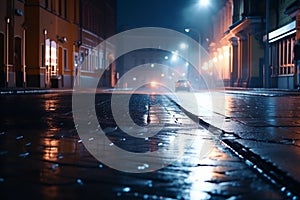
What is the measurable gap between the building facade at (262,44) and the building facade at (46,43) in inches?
588

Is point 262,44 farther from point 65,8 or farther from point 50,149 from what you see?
point 50,149

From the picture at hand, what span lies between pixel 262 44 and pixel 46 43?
686 inches

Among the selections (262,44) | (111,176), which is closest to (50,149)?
(111,176)

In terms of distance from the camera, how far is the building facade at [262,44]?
127ft

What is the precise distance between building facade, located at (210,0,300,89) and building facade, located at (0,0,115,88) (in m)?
14.9

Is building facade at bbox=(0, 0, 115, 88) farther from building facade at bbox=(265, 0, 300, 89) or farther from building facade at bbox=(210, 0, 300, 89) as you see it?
building facade at bbox=(265, 0, 300, 89)

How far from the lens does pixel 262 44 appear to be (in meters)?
47.4

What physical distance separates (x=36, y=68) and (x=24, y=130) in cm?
3307

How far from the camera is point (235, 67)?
186ft

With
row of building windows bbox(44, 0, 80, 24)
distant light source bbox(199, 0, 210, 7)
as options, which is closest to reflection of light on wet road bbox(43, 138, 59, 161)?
row of building windows bbox(44, 0, 80, 24)

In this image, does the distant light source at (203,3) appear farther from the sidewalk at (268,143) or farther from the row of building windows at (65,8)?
the sidewalk at (268,143)

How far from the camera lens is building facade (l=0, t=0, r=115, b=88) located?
120ft

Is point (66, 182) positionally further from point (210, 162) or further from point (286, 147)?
point (286, 147)

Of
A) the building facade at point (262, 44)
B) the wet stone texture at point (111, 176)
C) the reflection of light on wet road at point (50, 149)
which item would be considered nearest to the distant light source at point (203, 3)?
the building facade at point (262, 44)
